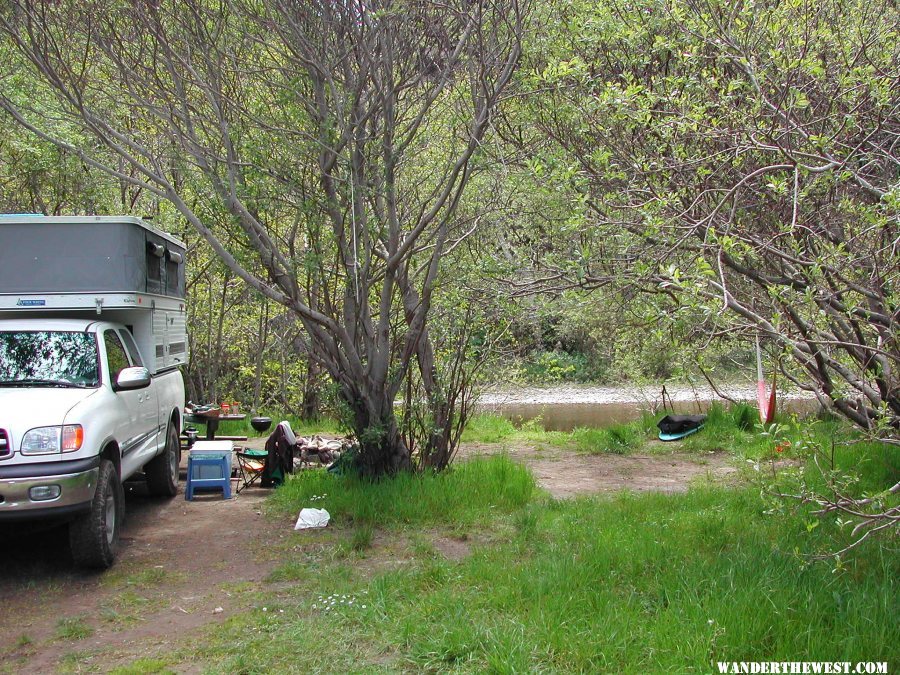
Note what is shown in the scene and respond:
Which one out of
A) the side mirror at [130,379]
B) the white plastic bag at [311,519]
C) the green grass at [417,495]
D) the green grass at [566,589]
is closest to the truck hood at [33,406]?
the side mirror at [130,379]

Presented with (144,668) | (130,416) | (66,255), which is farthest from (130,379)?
(144,668)

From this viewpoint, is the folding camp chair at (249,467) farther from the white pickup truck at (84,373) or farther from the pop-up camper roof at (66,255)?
the pop-up camper roof at (66,255)

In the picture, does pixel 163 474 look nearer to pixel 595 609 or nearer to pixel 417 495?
pixel 417 495

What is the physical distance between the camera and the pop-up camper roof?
7.32 meters

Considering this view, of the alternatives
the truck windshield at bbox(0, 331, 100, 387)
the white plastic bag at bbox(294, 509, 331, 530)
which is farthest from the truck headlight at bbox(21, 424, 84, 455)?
the white plastic bag at bbox(294, 509, 331, 530)

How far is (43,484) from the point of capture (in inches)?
220

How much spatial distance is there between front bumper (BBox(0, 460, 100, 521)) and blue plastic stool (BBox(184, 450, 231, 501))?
120 inches

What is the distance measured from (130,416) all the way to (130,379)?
581mm

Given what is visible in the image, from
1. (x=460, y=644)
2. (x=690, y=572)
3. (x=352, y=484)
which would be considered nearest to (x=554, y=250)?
(x=352, y=484)

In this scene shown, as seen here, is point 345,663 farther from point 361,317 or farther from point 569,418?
point 569,418

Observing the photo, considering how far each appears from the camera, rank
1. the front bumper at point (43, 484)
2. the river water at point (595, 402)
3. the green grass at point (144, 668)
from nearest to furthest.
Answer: the green grass at point (144, 668), the front bumper at point (43, 484), the river water at point (595, 402)

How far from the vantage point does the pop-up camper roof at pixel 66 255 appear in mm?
7324

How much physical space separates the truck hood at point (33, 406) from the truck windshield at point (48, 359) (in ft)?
0.63

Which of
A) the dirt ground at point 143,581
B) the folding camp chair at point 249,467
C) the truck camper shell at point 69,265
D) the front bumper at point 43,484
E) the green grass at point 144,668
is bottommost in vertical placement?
the green grass at point 144,668
